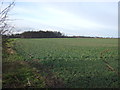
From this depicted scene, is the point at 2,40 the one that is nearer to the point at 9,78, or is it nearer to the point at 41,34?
the point at 9,78

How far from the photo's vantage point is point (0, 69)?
32.6 ft

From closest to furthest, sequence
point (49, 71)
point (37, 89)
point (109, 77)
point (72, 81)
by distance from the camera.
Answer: point (37, 89) → point (72, 81) → point (109, 77) → point (49, 71)

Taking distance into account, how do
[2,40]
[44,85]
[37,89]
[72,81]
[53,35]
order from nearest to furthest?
1. [37,89]
2. [44,85]
3. [72,81]
4. [2,40]
5. [53,35]

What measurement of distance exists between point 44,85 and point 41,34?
6490 centimetres

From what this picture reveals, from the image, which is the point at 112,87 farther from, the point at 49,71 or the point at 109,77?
the point at 49,71

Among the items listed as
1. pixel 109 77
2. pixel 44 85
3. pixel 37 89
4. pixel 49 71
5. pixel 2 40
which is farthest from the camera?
pixel 49 71

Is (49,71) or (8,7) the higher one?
(8,7)

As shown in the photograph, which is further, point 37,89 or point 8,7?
point 8,7

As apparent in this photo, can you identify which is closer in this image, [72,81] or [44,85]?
[44,85]

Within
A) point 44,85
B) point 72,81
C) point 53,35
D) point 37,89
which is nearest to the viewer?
point 37,89

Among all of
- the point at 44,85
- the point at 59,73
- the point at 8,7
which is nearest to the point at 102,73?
the point at 59,73

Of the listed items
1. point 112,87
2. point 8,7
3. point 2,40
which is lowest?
point 112,87

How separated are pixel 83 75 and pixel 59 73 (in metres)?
1.32

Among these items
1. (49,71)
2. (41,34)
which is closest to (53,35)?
(41,34)
